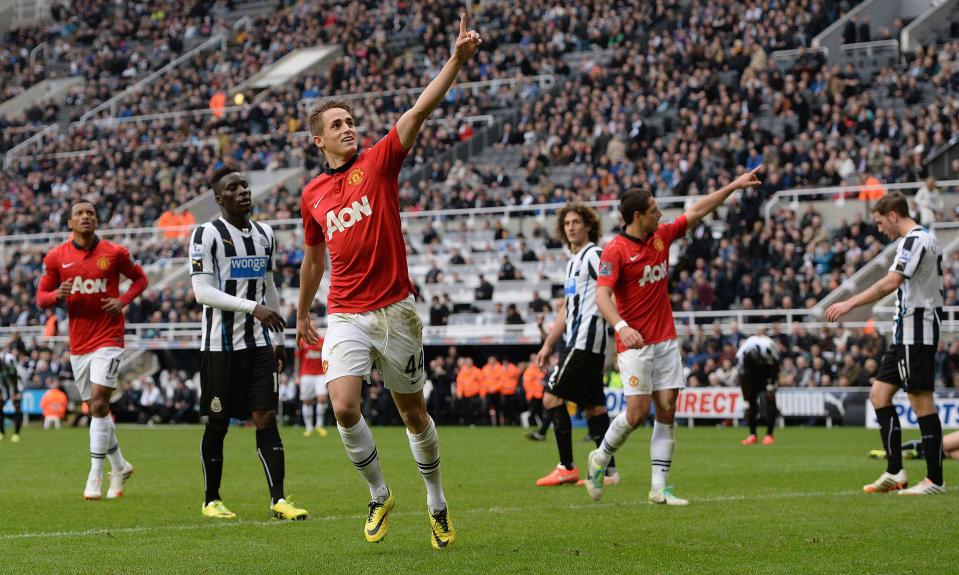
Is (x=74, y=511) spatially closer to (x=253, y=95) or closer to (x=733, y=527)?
(x=733, y=527)

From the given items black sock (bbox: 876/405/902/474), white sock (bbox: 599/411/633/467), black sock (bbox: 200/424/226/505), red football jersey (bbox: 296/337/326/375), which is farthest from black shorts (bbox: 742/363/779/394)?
black sock (bbox: 200/424/226/505)

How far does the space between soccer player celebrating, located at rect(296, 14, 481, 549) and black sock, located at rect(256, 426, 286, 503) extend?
1.83 meters

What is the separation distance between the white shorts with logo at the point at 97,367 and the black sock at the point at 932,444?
22.6 feet

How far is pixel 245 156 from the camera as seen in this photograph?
45.6 metres

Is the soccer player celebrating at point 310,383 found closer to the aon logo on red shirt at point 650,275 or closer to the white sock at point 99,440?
the white sock at point 99,440

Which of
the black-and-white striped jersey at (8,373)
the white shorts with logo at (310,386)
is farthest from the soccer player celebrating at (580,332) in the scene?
Answer: the black-and-white striped jersey at (8,373)

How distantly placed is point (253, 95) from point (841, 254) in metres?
27.2

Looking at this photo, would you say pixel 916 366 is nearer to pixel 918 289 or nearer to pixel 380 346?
pixel 918 289

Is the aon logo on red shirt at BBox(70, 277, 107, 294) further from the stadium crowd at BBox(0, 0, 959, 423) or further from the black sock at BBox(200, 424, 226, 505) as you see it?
the stadium crowd at BBox(0, 0, 959, 423)

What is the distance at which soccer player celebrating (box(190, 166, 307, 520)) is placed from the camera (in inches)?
384

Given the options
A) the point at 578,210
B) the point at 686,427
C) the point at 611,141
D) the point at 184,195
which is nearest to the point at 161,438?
the point at 686,427

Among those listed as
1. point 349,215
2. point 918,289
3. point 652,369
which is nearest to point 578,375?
point 652,369

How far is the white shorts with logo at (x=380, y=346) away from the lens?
768 centimetres

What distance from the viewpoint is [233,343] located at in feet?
32.3
